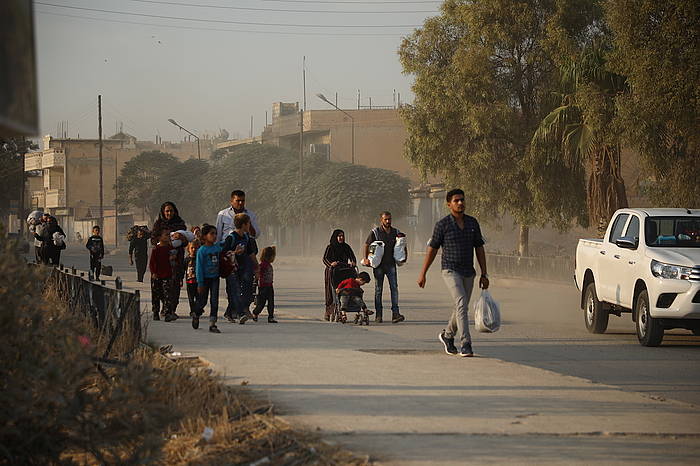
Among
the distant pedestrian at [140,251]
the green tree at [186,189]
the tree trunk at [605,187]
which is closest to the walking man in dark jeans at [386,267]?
the distant pedestrian at [140,251]

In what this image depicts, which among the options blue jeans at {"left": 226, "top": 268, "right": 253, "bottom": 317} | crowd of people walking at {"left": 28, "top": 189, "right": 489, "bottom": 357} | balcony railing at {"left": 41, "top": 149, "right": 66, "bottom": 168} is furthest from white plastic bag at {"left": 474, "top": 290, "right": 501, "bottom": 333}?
balcony railing at {"left": 41, "top": 149, "right": 66, "bottom": 168}

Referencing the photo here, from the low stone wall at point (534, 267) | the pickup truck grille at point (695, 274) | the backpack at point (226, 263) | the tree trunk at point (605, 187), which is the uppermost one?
the tree trunk at point (605, 187)

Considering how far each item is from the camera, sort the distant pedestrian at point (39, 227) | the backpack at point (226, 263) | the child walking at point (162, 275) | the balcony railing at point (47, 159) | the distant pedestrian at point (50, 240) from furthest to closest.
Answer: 1. the balcony railing at point (47, 159)
2. the distant pedestrian at point (39, 227)
3. the distant pedestrian at point (50, 240)
4. the child walking at point (162, 275)
5. the backpack at point (226, 263)

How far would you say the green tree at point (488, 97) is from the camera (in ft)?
121

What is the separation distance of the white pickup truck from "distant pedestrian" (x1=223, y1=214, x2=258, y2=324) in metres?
5.25

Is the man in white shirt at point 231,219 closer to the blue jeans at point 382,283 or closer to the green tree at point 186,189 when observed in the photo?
the blue jeans at point 382,283

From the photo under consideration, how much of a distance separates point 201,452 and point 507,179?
31.2m

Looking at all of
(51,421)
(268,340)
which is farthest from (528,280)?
(51,421)

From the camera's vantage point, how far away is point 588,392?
10.3 m

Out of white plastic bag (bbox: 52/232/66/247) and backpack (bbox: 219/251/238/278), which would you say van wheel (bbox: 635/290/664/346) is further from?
white plastic bag (bbox: 52/232/66/247)

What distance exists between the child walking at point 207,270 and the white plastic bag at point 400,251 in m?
3.66

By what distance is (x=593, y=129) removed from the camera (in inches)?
1130

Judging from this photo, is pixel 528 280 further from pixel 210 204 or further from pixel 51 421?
pixel 210 204

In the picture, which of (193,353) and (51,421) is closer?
(51,421)
